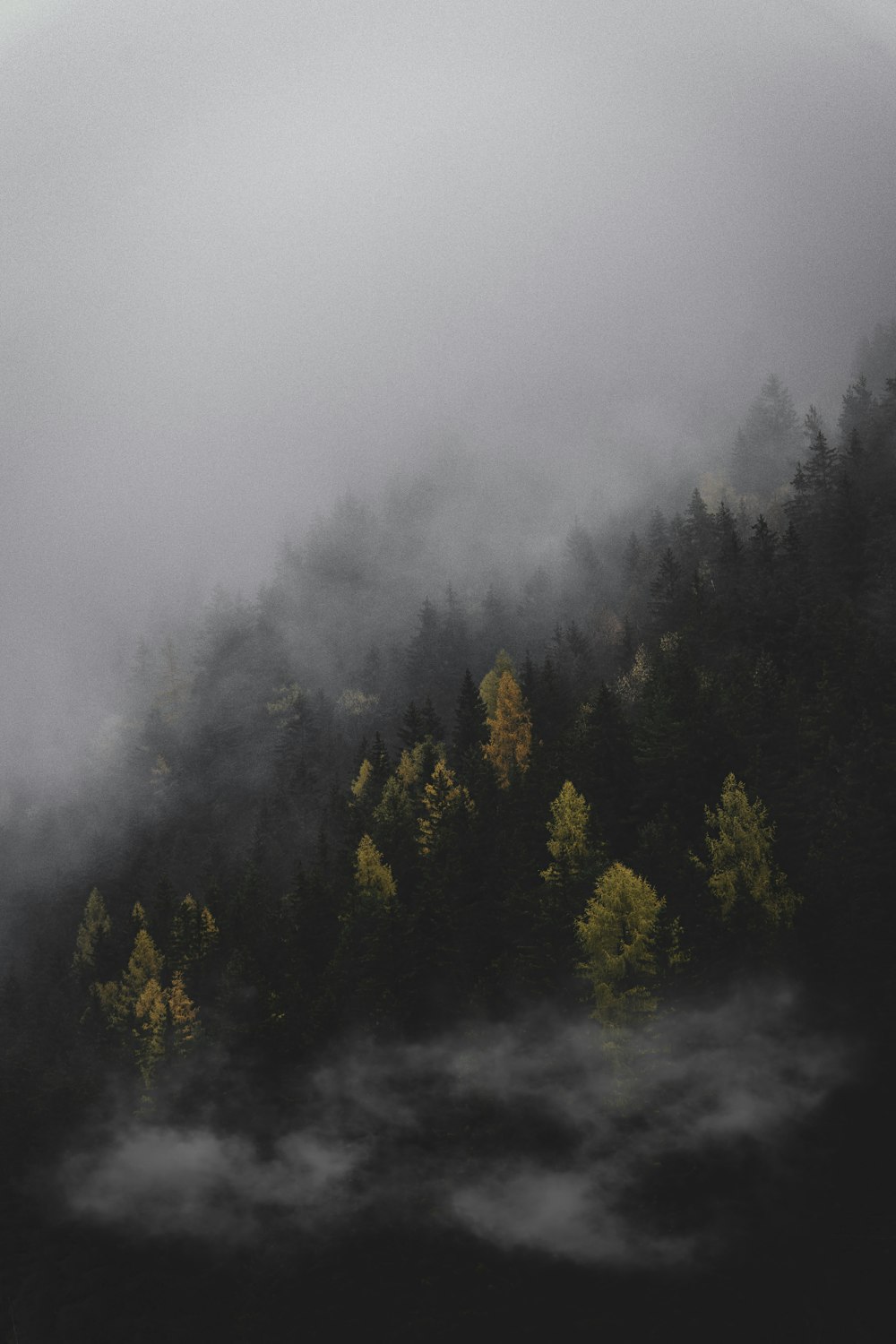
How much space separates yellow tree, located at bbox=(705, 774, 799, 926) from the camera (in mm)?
58531

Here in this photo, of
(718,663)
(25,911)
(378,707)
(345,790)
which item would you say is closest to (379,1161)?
(718,663)

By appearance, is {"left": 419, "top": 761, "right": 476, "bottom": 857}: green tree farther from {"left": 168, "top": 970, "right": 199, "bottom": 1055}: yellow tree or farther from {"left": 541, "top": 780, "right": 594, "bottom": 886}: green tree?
{"left": 168, "top": 970, "right": 199, "bottom": 1055}: yellow tree

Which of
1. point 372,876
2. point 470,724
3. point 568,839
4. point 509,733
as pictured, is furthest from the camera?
point 470,724

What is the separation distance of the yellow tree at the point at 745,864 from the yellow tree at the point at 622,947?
410cm

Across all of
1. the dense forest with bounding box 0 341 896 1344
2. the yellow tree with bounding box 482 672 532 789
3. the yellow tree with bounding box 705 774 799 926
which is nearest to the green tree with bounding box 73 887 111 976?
the dense forest with bounding box 0 341 896 1344

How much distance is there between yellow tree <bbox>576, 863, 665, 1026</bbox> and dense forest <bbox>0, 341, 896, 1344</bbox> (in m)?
0.20

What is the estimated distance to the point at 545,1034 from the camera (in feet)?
199

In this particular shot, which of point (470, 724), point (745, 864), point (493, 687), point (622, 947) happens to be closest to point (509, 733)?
point (470, 724)

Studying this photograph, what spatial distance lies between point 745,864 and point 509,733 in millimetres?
35923

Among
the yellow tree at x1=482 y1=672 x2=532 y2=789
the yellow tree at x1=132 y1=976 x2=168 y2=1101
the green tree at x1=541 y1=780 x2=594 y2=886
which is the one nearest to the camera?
the green tree at x1=541 y1=780 x2=594 y2=886

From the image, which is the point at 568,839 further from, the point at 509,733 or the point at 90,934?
the point at 90,934

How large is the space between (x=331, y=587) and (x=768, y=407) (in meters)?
79.7

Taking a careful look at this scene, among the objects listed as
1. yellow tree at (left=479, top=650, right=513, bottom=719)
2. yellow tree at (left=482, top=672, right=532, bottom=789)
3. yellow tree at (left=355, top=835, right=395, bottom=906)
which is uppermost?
yellow tree at (left=479, top=650, right=513, bottom=719)

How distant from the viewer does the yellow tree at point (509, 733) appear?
91031 millimetres
